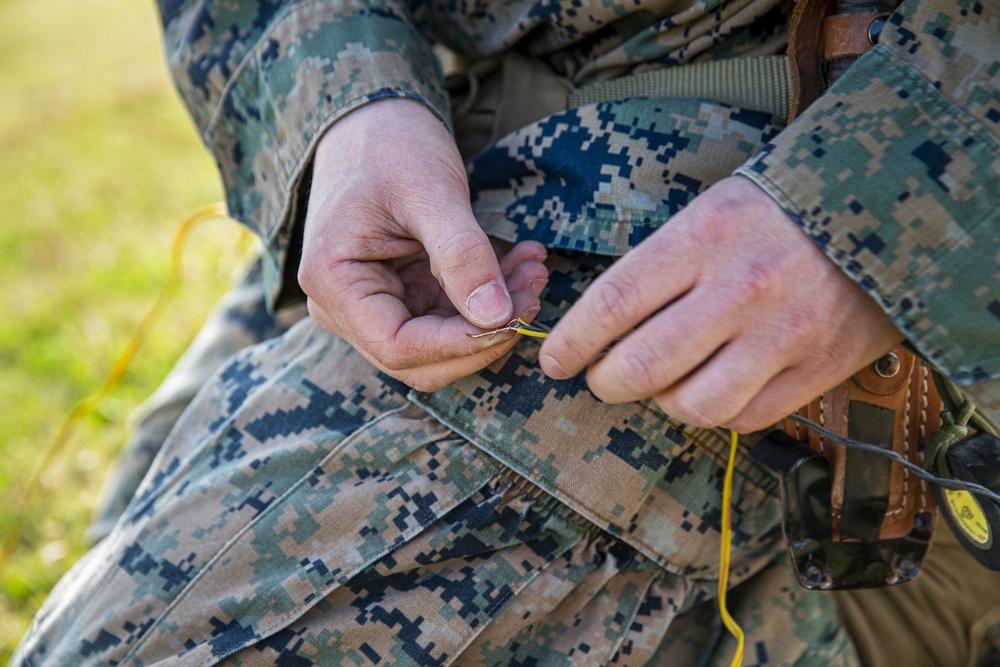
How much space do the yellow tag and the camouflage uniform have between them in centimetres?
21

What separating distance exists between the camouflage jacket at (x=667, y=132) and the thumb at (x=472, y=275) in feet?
0.59

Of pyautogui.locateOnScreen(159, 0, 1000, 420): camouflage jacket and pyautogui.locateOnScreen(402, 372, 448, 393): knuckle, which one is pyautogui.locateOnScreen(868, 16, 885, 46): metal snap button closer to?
pyautogui.locateOnScreen(159, 0, 1000, 420): camouflage jacket

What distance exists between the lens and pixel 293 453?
46.4 inches

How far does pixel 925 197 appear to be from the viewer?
0.87 m

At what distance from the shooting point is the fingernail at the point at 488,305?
0.99m

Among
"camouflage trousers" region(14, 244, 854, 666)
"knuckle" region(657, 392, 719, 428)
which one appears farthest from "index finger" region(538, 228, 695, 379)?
"camouflage trousers" region(14, 244, 854, 666)

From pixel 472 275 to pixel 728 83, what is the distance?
0.53 metres

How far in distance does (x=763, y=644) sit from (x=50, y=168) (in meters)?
5.49

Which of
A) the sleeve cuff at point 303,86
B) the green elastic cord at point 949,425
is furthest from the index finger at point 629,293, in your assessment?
the sleeve cuff at point 303,86

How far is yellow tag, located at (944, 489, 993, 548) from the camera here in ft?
3.32

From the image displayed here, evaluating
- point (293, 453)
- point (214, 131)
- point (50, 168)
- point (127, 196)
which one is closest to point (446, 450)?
point (293, 453)

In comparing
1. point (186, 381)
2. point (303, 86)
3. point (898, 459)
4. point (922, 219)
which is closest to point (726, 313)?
point (922, 219)

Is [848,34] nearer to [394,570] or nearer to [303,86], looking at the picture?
[303,86]

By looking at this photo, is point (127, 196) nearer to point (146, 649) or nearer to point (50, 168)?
point (50, 168)
